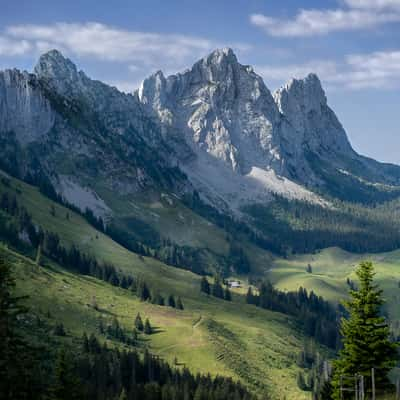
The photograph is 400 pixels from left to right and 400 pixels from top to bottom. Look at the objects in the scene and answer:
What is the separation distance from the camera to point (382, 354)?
5241 cm

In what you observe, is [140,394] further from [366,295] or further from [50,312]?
[366,295]

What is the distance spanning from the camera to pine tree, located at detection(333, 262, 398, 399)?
52.1 metres

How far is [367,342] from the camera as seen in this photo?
5228 cm

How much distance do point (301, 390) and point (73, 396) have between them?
138 m

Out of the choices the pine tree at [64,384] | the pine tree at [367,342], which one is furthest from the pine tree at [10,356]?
the pine tree at [367,342]

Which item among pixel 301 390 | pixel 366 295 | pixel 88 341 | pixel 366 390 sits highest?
pixel 366 295

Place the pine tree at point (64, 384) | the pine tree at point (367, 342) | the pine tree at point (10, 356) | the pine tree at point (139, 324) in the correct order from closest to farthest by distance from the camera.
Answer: the pine tree at point (10, 356) < the pine tree at point (367, 342) < the pine tree at point (64, 384) < the pine tree at point (139, 324)

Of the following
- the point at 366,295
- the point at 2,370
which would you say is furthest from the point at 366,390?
the point at 2,370

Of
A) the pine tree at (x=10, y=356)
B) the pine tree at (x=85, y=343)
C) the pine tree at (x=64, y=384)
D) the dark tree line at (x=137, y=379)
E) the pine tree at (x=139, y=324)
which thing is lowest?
the dark tree line at (x=137, y=379)

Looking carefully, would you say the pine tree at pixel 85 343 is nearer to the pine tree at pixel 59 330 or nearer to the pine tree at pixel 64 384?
the pine tree at pixel 59 330

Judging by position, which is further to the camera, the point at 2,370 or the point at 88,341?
the point at 88,341

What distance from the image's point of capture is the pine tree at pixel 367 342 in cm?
5206

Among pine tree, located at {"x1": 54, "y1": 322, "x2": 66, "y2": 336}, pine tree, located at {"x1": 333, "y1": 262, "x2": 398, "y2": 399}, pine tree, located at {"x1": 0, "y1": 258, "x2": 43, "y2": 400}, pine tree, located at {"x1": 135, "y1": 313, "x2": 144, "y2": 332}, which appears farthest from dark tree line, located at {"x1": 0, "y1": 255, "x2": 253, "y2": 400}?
pine tree, located at {"x1": 333, "y1": 262, "x2": 398, "y2": 399}

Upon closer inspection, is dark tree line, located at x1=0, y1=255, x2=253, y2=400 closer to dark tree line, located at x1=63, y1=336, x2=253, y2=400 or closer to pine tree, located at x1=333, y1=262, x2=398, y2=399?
dark tree line, located at x1=63, y1=336, x2=253, y2=400
